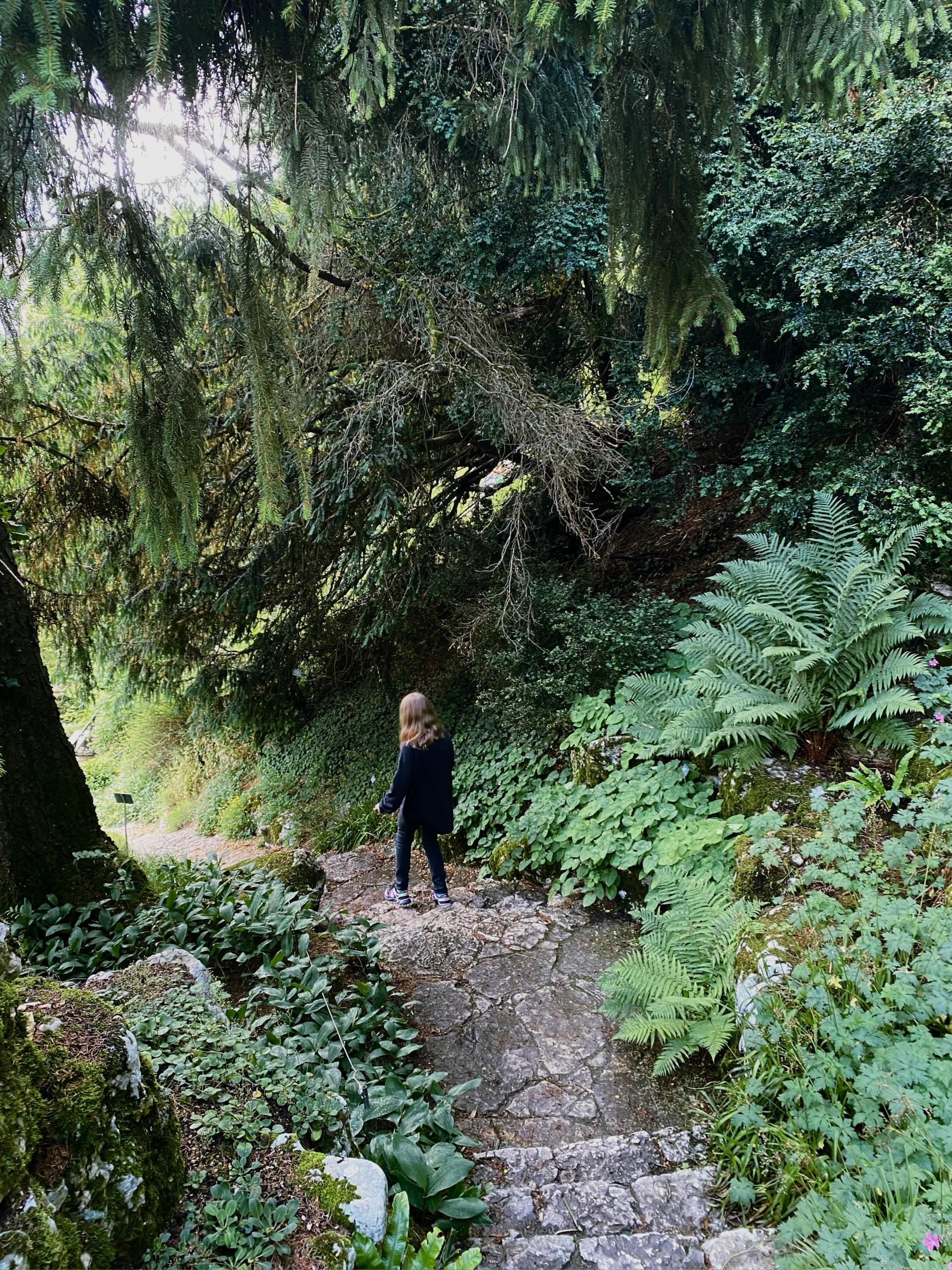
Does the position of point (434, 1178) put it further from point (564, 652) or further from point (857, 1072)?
point (564, 652)

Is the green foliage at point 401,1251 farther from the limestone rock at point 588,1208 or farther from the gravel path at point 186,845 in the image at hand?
the gravel path at point 186,845

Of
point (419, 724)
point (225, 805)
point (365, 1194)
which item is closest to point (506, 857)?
point (419, 724)

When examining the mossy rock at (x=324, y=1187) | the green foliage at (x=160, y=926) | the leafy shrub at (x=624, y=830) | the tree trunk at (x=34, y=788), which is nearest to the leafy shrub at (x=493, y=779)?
the leafy shrub at (x=624, y=830)

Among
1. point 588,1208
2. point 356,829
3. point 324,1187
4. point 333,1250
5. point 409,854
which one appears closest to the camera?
point 333,1250

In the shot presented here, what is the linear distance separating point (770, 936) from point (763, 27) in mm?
4004

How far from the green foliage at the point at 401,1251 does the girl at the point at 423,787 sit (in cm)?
288

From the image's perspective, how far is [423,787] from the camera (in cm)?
488

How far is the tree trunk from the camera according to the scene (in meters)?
3.58

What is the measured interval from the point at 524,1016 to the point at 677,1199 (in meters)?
1.22

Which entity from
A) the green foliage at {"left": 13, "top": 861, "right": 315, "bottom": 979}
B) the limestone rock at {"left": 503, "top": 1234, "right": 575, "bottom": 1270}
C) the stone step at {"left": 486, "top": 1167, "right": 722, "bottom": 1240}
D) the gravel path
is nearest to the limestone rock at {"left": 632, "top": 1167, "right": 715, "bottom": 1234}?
the stone step at {"left": 486, "top": 1167, "right": 722, "bottom": 1240}

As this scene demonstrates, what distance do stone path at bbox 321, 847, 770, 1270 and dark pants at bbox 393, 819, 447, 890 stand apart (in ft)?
0.67

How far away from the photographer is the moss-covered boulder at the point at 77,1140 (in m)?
1.42

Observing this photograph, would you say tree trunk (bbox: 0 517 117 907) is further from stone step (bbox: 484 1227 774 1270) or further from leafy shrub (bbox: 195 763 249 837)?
leafy shrub (bbox: 195 763 249 837)

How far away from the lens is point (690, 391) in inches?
265
